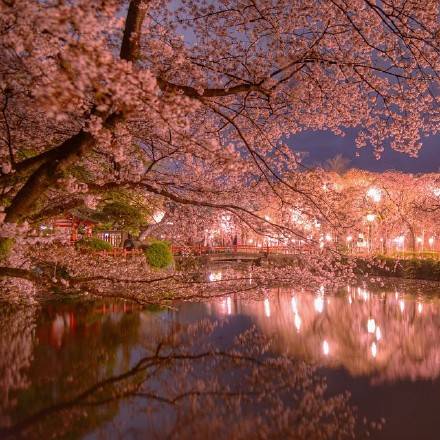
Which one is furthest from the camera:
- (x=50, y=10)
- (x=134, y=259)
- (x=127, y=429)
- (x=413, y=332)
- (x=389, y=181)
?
(x=389, y=181)

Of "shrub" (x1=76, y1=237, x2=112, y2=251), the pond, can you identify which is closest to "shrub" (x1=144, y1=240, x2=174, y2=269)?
"shrub" (x1=76, y1=237, x2=112, y2=251)

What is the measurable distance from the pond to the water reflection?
0.06 meters

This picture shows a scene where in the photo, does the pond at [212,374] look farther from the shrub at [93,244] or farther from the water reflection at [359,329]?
the shrub at [93,244]

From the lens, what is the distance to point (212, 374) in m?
8.22

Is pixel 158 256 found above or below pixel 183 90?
below

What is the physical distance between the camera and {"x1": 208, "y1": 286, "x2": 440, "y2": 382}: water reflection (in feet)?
30.6

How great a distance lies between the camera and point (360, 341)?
1125 centimetres

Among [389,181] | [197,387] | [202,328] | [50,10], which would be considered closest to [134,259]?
[202,328]

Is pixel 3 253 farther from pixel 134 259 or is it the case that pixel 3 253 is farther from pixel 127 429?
pixel 134 259

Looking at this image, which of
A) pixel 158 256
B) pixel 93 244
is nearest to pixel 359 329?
pixel 158 256

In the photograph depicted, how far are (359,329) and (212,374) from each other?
6.32 m

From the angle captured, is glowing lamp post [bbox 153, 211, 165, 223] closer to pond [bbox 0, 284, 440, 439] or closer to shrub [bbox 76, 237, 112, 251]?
shrub [bbox 76, 237, 112, 251]

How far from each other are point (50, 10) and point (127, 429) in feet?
16.7

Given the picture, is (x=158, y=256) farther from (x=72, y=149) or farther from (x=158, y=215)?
(x=72, y=149)
